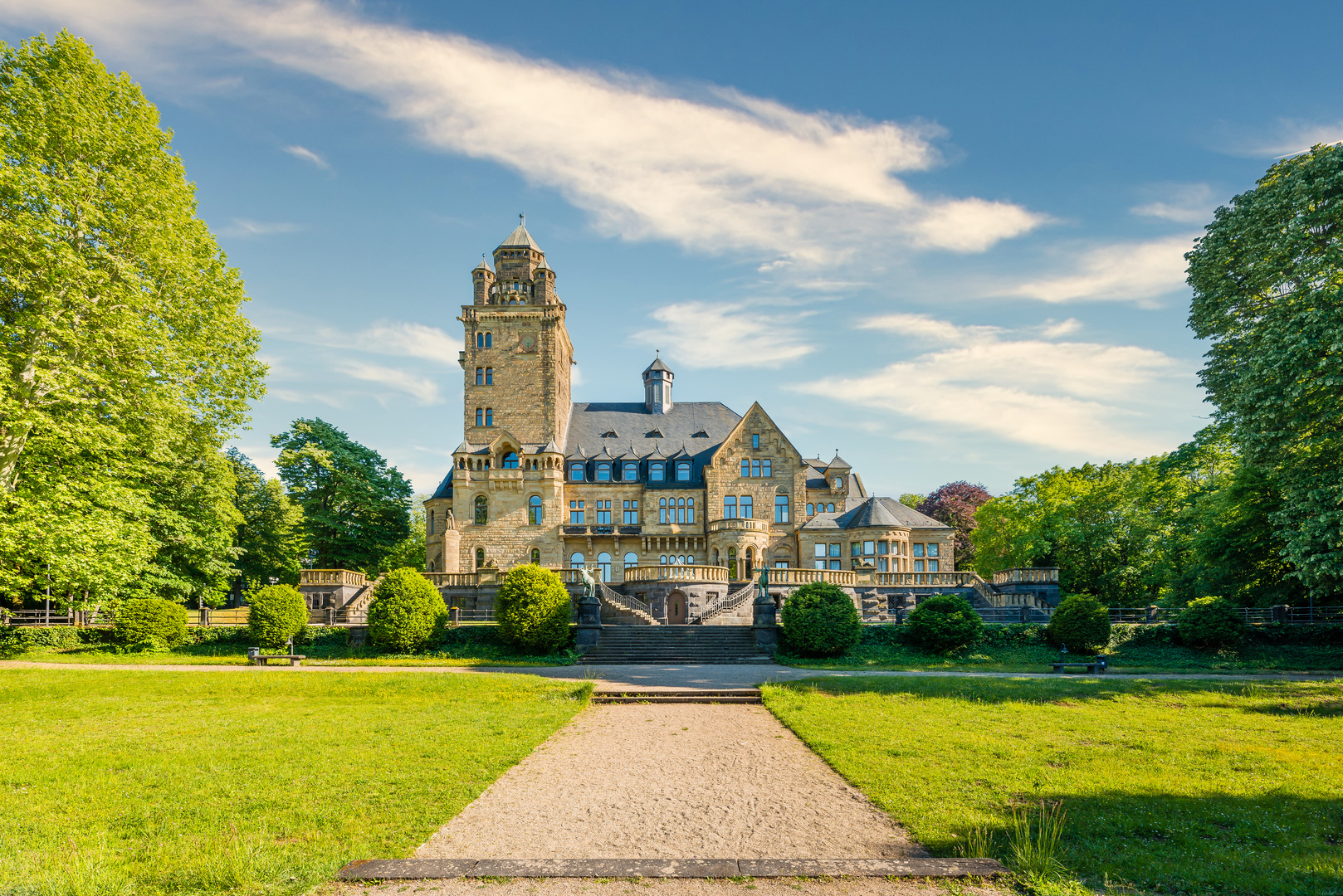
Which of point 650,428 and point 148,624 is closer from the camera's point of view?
point 148,624

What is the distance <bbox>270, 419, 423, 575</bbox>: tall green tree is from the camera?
160ft

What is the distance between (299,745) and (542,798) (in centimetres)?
519

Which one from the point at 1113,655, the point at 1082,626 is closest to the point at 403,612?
the point at 1082,626

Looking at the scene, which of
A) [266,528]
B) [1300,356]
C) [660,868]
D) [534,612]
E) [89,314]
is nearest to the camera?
[660,868]

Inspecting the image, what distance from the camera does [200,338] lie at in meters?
24.5

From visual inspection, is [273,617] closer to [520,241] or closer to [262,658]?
[262,658]

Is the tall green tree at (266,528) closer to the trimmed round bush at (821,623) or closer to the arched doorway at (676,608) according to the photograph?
the arched doorway at (676,608)

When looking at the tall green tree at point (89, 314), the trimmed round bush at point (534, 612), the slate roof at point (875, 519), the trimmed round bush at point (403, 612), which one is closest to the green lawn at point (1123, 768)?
the trimmed round bush at point (534, 612)

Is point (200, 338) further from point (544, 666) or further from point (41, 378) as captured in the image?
point (544, 666)

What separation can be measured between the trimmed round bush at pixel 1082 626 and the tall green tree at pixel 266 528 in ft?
131

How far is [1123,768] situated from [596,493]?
130ft

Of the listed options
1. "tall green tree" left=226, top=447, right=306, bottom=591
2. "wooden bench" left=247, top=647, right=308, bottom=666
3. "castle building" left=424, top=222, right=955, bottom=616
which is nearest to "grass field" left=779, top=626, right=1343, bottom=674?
"castle building" left=424, top=222, right=955, bottom=616

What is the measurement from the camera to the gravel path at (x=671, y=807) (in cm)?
826

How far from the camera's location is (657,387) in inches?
2138
